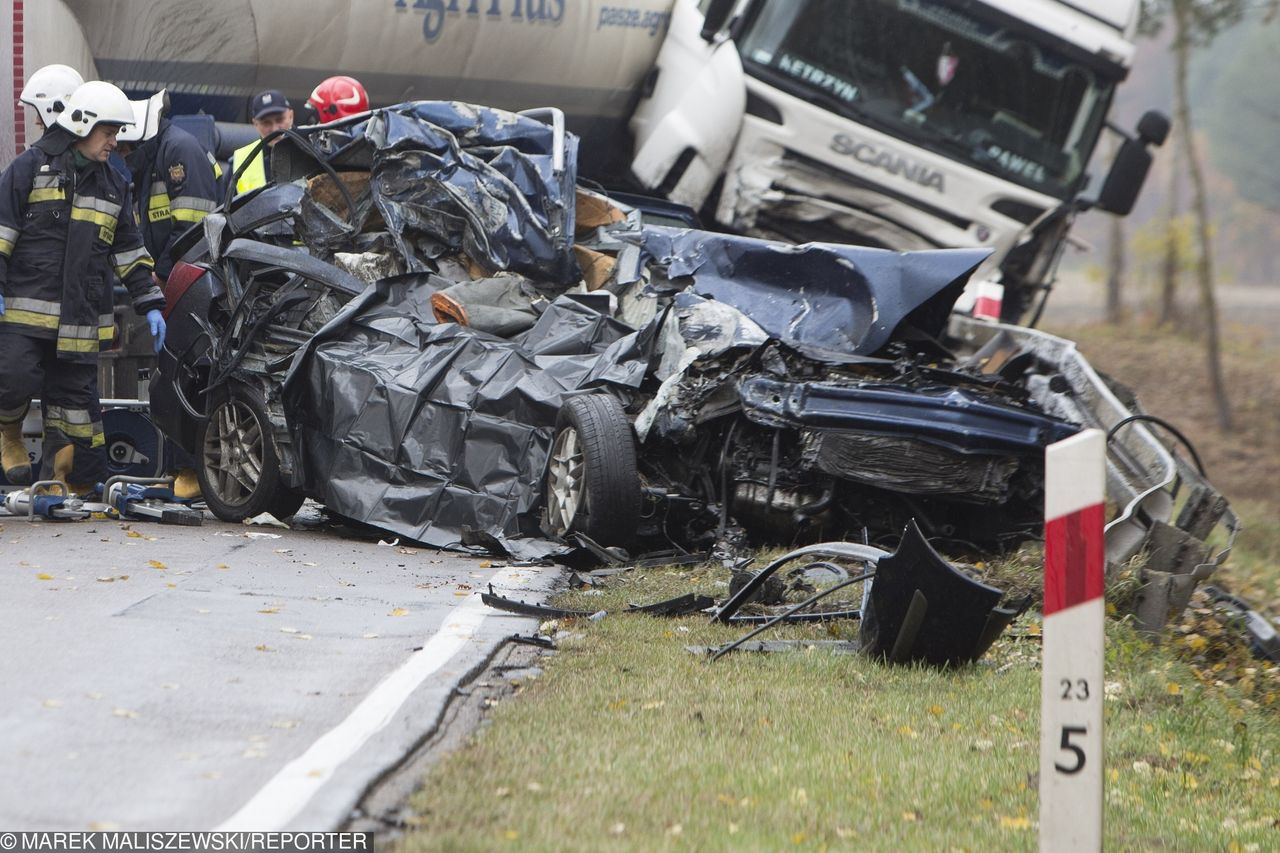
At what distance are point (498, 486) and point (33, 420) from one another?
9.18 ft

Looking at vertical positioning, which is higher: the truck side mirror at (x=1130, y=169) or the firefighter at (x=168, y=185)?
the truck side mirror at (x=1130, y=169)

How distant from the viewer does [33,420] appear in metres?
8.79

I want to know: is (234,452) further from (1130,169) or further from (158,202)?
(1130,169)

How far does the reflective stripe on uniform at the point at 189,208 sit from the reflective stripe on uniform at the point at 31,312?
1391 mm

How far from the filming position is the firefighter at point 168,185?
9266 mm

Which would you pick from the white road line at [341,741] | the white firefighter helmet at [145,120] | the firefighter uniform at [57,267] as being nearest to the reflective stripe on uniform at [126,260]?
the firefighter uniform at [57,267]

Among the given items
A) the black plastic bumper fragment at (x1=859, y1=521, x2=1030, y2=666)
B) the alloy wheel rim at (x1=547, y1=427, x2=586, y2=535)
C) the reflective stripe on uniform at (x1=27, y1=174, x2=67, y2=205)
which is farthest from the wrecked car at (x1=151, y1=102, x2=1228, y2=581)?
the black plastic bumper fragment at (x1=859, y1=521, x2=1030, y2=666)

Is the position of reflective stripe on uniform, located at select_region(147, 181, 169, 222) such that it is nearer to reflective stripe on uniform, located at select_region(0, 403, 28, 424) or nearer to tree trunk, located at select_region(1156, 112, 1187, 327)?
reflective stripe on uniform, located at select_region(0, 403, 28, 424)

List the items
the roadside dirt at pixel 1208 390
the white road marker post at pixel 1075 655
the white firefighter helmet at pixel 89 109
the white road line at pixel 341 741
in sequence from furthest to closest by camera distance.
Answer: the roadside dirt at pixel 1208 390, the white firefighter helmet at pixel 89 109, the white road line at pixel 341 741, the white road marker post at pixel 1075 655

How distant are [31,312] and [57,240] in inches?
14.2

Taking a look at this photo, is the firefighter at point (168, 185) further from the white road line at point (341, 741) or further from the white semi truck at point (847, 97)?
the white road line at point (341, 741)

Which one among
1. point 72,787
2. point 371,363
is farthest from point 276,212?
point 72,787

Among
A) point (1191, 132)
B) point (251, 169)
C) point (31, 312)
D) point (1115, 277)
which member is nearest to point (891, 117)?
point (251, 169)

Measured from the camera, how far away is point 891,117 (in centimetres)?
1201
